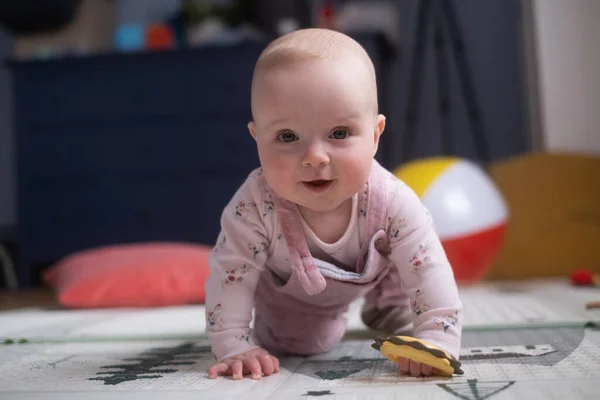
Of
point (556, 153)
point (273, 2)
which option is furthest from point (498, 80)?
point (273, 2)

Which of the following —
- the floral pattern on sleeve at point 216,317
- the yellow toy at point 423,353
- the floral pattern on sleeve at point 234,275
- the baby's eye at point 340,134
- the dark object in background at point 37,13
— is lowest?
the yellow toy at point 423,353

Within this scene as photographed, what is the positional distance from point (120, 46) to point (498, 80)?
172 centimetres

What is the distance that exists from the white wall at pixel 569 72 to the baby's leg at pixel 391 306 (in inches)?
66.0

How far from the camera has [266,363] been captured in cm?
93

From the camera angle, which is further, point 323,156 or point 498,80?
point 498,80

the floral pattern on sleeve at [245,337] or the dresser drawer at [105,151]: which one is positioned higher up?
the dresser drawer at [105,151]

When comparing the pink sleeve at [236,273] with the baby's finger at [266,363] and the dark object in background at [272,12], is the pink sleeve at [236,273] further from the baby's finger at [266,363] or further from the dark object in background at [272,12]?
the dark object in background at [272,12]

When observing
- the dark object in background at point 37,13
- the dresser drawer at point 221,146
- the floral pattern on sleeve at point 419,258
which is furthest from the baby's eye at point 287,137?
the dark object in background at point 37,13

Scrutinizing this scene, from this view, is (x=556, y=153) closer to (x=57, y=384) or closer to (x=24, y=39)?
(x=57, y=384)

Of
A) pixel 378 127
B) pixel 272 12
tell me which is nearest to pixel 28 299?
pixel 272 12

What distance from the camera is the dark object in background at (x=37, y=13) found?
11.1 feet

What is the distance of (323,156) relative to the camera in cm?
87

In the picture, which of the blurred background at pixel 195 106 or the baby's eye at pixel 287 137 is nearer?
the baby's eye at pixel 287 137

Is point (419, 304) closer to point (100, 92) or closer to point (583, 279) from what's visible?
point (583, 279)
